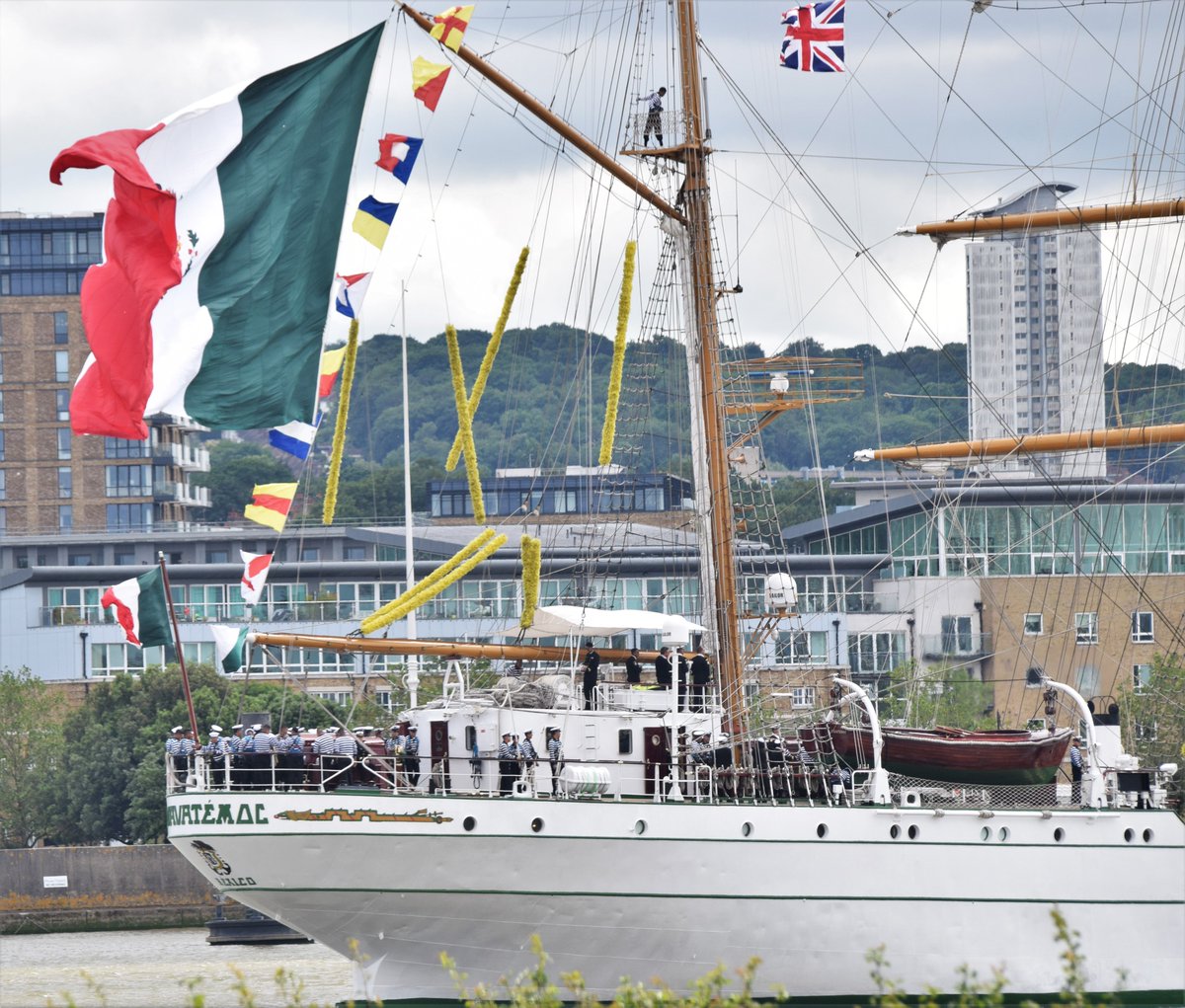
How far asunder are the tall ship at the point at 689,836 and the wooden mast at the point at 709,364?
0.10m

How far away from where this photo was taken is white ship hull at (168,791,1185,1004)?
43000mm

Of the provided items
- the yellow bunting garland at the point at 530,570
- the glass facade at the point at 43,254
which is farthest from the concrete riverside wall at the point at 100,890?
the glass facade at the point at 43,254

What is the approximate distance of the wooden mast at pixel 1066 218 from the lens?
186ft

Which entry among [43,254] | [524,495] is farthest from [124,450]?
[524,495]

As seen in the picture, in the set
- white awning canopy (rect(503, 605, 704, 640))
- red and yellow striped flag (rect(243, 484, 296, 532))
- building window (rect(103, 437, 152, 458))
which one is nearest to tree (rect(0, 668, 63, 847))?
white awning canopy (rect(503, 605, 704, 640))

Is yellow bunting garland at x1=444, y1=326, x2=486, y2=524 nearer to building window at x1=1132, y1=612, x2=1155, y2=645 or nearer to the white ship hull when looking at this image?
the white ship hull

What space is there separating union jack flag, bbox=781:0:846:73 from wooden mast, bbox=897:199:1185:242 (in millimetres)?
7126

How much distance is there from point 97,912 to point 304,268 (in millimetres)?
42582

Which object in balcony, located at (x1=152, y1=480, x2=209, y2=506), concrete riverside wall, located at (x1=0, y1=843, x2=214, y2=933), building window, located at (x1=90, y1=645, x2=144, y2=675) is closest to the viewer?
concrete riverside wall, located at (x1=0, y1=843, x2=214, y2=933)

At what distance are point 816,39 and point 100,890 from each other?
39951mm

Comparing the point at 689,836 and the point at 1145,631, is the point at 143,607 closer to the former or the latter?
the point at 689,836

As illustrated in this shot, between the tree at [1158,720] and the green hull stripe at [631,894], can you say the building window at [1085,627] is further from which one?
the green hull stripe at [631,894]

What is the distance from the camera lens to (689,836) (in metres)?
43.7

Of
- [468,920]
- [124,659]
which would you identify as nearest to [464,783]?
[468,920]
